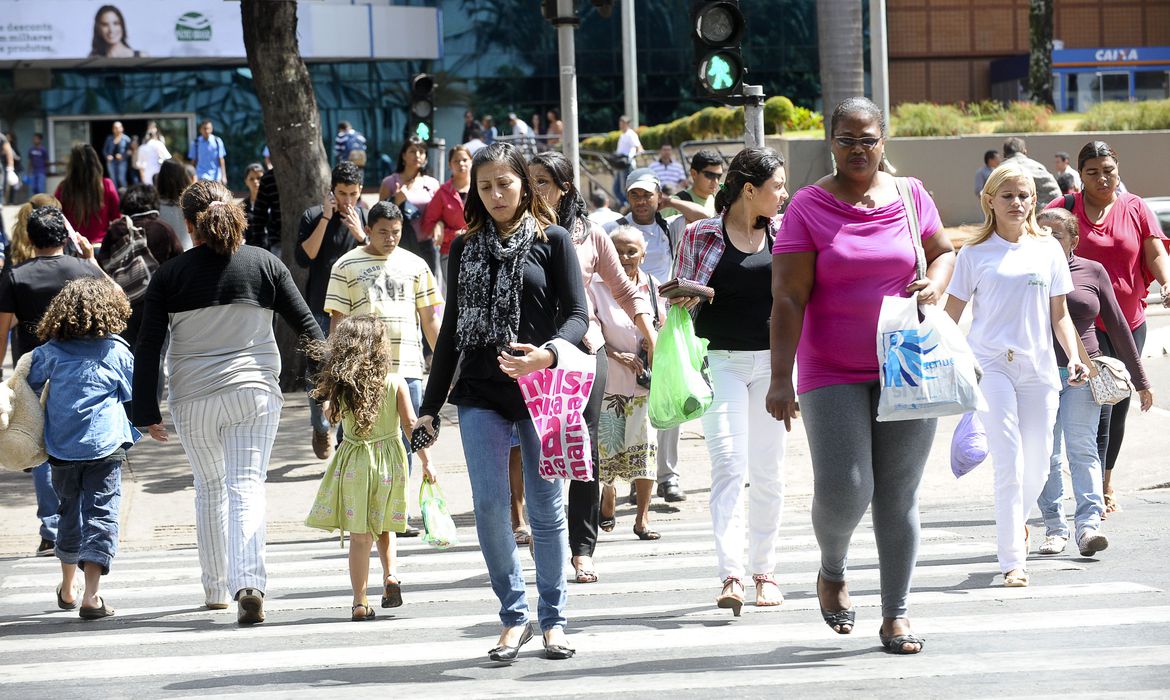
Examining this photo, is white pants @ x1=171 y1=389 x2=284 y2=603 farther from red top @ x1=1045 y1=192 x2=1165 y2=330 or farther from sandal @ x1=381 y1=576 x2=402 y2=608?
red top @ x1=1045 y1=192 x2=1165 y2=330

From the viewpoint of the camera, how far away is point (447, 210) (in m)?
13.5

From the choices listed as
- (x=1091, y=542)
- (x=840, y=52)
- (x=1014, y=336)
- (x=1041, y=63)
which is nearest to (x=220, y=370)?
(x=1014, y=336)

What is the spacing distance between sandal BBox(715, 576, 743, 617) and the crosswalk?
7 centimetres

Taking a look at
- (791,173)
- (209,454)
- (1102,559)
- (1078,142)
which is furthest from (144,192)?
(1078,142)

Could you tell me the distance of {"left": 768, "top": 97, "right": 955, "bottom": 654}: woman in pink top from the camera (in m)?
5.51

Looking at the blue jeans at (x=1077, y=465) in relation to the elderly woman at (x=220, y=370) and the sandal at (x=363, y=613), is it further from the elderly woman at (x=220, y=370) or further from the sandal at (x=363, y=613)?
the elderly woman at (x=220, y=370)

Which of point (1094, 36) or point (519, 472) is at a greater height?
point (1094, 36)

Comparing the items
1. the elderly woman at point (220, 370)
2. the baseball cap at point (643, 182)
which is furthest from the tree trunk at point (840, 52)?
the elderly woman at point (220, 370)

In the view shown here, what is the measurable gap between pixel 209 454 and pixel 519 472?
2.35 meters

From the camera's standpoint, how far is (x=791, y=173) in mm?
24844

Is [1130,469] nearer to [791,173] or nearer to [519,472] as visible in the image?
[519,472]

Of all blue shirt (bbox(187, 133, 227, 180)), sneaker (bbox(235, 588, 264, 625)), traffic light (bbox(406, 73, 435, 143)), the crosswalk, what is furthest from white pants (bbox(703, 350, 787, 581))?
blue shirt (bbox(187, 133, 227, 180))

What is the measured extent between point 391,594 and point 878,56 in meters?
15.7

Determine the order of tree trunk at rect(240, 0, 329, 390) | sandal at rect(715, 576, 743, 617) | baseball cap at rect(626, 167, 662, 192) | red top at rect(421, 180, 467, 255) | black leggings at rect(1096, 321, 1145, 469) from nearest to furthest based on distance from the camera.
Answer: sandal at rect(715, 576, 743, 617)
black leggings at rect(1096, 321, 1145, 469)
baseball cap at rect(626, 167, 662, 192)
red top at rect(421, 180, 467, 255)
tree trunk at rect(240, 0, 329, 390)
